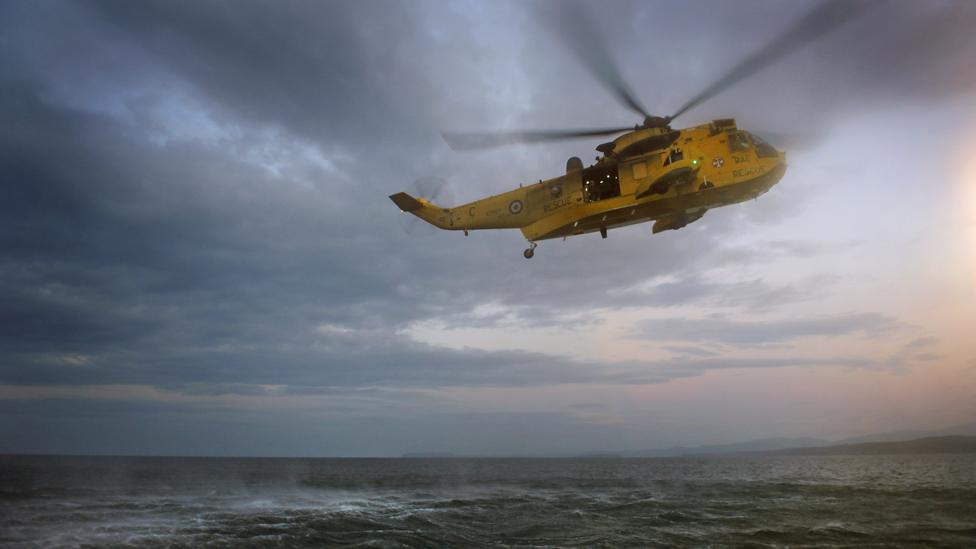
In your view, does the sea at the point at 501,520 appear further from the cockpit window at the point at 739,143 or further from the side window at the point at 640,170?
the cockpit window at the point at 739,143

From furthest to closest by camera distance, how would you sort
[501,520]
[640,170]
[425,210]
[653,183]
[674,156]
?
[501,520], [425,210], [640,170], [674,156], [653,183]

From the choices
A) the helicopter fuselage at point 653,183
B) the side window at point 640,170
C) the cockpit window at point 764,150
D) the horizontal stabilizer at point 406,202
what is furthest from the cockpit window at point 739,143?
the horizontal stabilizer at point 406,202

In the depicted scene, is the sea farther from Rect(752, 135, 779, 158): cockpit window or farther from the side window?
Rect(752, 135, 779, 158): cockpit window

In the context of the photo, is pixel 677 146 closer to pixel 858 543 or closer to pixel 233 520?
pixel 858 543

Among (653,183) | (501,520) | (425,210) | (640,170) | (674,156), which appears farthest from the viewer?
(501,520)

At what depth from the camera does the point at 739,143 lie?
67.9 feet

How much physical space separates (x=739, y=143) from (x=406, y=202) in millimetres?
15779

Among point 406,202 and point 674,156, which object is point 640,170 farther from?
point 406,202

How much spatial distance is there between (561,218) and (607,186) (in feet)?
7.67

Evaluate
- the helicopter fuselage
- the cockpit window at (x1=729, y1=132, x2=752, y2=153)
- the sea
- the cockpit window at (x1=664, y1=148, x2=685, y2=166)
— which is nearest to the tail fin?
the helicopter fuselage

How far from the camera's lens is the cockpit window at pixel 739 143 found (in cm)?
2062

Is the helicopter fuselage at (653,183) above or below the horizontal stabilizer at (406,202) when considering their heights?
below

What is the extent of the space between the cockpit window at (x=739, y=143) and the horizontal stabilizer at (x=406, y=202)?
14671 millimetres

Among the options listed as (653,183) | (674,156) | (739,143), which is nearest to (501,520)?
(653,183)
